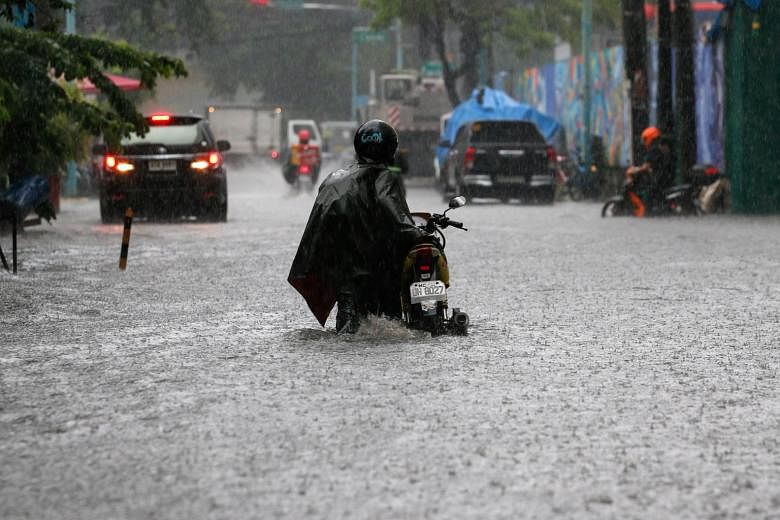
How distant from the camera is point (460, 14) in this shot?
171 feet

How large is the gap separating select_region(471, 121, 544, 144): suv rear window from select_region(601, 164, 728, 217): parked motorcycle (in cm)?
749

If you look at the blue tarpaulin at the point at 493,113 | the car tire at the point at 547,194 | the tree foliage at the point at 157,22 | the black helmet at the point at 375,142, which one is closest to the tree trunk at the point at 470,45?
the tree foliage at the point at 157,22

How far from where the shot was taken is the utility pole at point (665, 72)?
2958cm

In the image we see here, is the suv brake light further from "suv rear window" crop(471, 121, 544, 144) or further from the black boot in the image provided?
the black boot

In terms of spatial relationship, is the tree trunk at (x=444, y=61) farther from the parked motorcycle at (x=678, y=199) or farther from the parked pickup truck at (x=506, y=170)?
the parked motorcycle at (x=678, y=199)

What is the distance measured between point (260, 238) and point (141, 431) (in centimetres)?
1435

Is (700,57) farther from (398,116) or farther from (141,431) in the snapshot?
(141,431)

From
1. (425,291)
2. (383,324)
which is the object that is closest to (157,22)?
(383,324)

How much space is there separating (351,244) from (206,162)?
15.5m

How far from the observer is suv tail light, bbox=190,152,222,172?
25.4 meters

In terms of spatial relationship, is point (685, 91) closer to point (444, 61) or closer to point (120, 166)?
A: point (120, 166)

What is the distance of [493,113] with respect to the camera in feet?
135

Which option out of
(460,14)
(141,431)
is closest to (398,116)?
(460,14)

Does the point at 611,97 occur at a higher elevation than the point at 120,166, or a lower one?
higher
